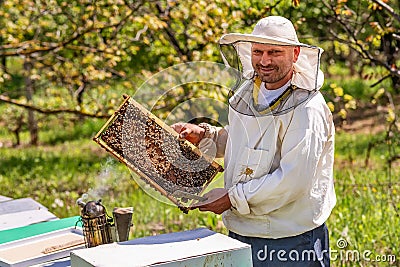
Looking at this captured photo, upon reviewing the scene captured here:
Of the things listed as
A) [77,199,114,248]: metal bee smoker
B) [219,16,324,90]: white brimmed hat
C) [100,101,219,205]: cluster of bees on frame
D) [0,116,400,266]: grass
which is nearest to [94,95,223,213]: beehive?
[100,101,219,205]: cluster of bees on frame

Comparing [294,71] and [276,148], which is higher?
[294,71]

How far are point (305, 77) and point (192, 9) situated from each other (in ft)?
11.0

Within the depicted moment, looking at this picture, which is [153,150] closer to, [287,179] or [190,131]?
[190,131]

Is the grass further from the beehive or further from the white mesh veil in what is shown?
the white mesh veil

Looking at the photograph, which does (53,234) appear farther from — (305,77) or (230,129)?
(305,77)

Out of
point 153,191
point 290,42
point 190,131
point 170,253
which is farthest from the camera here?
point 190,131

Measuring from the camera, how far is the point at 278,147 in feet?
8.21

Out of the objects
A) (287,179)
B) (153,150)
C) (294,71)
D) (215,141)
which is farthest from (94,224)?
(294,71)

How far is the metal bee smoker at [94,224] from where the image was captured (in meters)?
2.48

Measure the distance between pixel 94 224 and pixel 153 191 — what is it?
264 millimetres

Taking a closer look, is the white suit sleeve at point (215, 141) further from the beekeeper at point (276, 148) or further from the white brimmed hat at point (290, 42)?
the white brimmed hat at point (290, 42)

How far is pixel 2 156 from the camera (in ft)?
28.0

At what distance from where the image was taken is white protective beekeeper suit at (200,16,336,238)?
2412mm

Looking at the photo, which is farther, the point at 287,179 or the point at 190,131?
the point at 190,131
